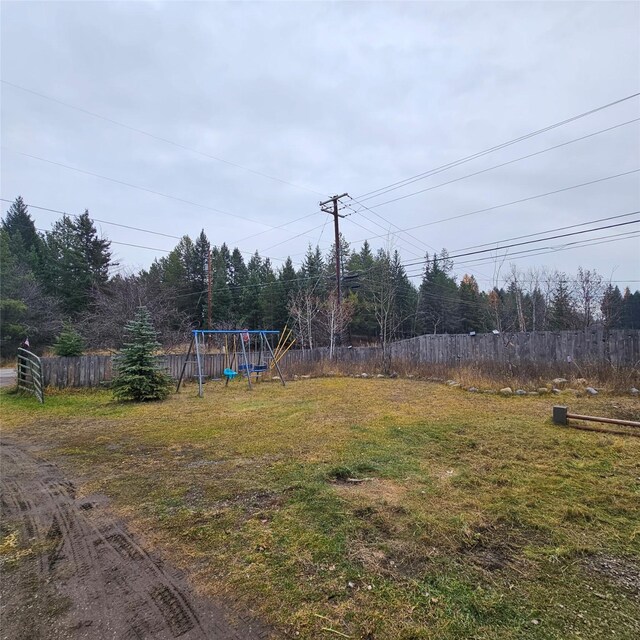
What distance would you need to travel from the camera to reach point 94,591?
1.88 m

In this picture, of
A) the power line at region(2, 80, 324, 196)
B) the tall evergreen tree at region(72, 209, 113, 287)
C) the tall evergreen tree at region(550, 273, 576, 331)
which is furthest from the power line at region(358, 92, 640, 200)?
the tall evergreen tree at region(72, 209, 113, 287)

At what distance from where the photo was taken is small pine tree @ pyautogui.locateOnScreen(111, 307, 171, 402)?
8586 mm

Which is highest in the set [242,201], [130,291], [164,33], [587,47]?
[242,201]

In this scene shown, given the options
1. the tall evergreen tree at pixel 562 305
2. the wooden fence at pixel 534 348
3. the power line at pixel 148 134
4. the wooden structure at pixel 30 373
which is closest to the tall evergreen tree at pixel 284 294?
the power line at pixel 148 134

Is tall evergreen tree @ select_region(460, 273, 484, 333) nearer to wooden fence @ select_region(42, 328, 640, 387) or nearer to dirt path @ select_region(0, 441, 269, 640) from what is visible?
wooden fence @ select_region(42, 328, 640, 387)

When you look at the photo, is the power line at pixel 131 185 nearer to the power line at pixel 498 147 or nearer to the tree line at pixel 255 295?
the tree line at pixel 255 295

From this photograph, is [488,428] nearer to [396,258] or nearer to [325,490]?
[325,490]

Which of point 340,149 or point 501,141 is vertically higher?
point 340,149

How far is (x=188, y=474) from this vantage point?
3.60m

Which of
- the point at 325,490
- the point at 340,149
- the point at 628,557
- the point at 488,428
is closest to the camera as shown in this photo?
the point at 628,557

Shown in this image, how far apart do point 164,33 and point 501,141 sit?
1097 centimetres

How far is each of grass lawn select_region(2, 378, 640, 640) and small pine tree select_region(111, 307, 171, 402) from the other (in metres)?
2.68

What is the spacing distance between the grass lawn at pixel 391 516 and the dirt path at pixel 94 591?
136mm

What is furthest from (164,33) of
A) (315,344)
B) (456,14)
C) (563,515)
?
(315,344)
